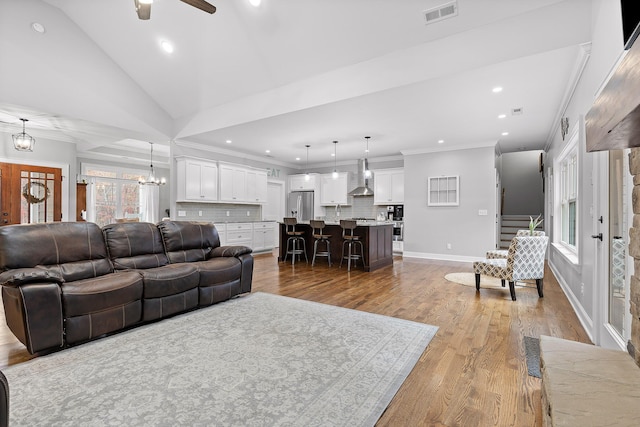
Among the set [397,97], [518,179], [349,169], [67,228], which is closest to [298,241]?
[349,169]

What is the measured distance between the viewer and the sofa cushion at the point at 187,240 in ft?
12.7

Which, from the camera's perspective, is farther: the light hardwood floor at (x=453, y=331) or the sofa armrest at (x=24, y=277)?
the sofa armrest at (x=24, y=277)

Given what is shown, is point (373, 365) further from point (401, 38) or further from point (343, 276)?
point (401, 38)

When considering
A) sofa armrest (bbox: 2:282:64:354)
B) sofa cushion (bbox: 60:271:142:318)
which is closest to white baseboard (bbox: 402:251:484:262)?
sofa cushion (bbox: 60:271:142:318)

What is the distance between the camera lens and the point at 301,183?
10.0 metres

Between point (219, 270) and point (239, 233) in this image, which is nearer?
point (219, 270)

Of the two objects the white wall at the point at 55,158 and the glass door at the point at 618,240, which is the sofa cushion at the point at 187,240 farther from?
the white wall at the point at 55,158

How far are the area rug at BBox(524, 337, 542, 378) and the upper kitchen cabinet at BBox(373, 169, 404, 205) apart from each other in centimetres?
585

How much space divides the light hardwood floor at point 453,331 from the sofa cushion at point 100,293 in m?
0.50

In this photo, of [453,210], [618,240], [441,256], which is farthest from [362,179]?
[618,240]

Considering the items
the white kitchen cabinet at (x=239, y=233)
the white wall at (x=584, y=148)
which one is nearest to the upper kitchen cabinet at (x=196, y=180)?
the white kitchen cabinet at (x=239, y=233)

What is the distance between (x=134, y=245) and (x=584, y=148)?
15.9 feet

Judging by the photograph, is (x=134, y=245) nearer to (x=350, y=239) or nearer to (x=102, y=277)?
(x=102, y=277)

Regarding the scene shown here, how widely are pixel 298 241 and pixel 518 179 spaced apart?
328 inches
